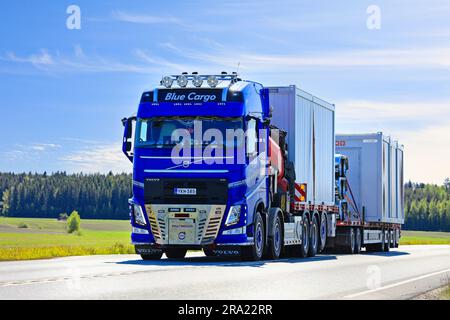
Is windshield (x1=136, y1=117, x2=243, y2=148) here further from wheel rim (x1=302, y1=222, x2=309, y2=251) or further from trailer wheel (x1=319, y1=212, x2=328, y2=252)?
trailer wheel (x1=319, y1=212, x2=328, y2=252)

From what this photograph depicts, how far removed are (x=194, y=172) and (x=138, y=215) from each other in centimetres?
176

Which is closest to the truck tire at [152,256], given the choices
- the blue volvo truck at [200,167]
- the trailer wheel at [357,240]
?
the blue volvo truck at [200,167]

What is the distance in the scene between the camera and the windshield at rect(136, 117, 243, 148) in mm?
22531

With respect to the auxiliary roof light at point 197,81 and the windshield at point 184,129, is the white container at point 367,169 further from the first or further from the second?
the windshield at point 184,129

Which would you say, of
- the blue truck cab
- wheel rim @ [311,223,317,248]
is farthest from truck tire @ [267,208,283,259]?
wheel rim @ [311,223,317,248]

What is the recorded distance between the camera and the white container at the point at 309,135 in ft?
89.9

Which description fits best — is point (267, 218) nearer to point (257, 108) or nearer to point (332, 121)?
point (257, 108)

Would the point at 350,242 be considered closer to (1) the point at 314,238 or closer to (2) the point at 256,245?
(1) the point at 314,238

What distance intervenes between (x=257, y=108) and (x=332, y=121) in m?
8.38

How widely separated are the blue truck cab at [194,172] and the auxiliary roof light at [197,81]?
359mm

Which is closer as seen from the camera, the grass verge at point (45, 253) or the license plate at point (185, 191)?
the license plate at point (185, 191)

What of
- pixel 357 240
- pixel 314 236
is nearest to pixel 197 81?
pixel 314 236

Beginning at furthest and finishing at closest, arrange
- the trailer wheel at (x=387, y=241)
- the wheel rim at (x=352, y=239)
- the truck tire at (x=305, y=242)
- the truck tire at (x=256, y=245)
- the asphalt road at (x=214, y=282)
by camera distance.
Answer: the trailer wheel at (x=387, y=241) < the wheel rim at (x=352, y=239) < the truck tire at (x=305, y=242) < the truck tire at (x=256, y=245) < the asphalt road at (x=214, y=282)

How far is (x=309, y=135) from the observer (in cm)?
2888
